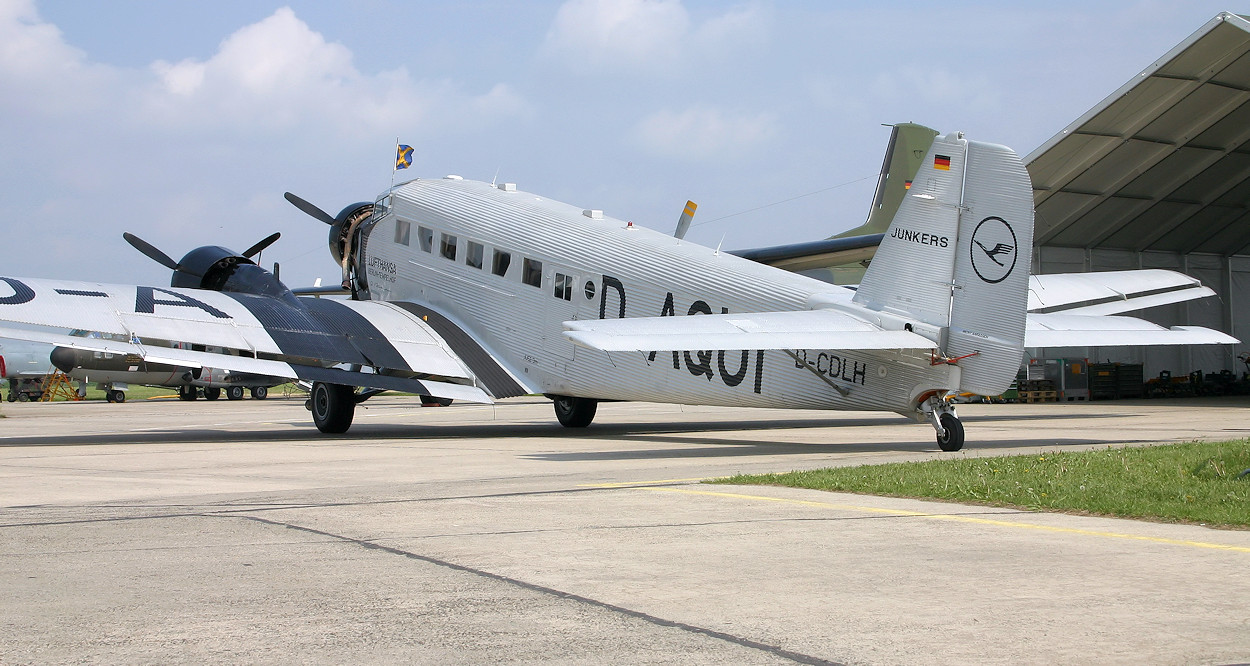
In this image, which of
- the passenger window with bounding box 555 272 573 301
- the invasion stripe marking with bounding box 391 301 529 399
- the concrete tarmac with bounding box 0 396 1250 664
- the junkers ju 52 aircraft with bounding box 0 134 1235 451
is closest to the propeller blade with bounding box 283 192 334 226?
the junkers ju 52 aircraft with bounding box 0 134 1235 451

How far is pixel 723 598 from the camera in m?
5.42

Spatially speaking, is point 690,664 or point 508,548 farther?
point 508,548

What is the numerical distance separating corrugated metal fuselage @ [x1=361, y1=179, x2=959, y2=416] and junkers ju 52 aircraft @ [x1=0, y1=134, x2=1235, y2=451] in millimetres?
33

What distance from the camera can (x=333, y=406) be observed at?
64.1 ft

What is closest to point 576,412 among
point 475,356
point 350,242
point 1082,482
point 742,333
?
point 475,356

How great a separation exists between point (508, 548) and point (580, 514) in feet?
5.27

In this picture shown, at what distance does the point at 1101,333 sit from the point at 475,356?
10302mm

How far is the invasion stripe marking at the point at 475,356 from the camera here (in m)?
19.3

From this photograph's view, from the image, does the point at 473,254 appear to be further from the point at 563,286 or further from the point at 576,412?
the point at 576,412

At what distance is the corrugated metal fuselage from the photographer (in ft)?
51.2

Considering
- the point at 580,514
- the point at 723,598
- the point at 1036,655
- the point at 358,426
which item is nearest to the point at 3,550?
the point at 580,514

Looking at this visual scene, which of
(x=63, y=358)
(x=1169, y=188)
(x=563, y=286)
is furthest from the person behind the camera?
(x=63, y=358)

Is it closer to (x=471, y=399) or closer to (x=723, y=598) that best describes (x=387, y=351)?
(x=471, y=399)

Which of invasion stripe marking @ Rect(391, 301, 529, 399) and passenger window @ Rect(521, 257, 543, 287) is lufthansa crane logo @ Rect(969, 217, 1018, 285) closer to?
passenger window @ Rect(521, 257, 543, 287)
